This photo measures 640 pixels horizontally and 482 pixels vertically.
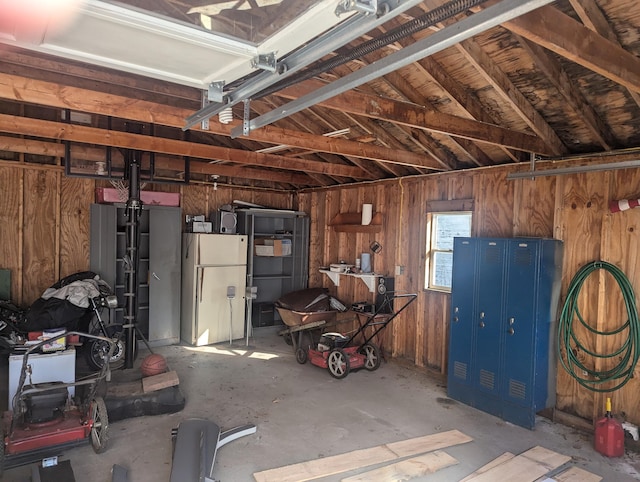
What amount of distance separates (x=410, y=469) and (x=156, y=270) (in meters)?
4.62

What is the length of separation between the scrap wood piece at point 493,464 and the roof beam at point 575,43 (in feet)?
9.45

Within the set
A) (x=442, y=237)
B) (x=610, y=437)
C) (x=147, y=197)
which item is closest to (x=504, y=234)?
(x=442, y=237)

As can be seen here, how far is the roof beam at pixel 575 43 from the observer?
209cm

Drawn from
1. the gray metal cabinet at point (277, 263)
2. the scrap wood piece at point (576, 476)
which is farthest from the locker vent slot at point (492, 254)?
the gray metal cabinet at point (277, 263)

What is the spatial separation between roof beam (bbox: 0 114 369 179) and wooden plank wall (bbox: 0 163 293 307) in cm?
196

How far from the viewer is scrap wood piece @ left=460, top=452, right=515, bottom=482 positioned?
324 centimetres

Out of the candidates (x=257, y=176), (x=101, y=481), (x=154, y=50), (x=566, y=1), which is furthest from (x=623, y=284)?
(x=257, y=176)

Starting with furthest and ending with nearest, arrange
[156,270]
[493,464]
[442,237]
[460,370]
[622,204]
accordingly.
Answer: [156,270]
[442,237]
[460,370]
[622,204]
[493,464]

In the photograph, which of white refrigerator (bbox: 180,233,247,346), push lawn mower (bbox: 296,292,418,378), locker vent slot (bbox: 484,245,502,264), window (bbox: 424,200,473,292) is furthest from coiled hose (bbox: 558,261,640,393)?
white refrigerator (bbox: 180,233,247,346)

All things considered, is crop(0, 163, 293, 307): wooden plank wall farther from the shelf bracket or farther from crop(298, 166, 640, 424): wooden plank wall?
crop(298, 166, 640, 424): wooden plank wall

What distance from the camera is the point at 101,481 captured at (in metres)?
3.04

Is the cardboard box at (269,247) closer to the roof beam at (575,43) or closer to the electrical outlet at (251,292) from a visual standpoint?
the electrical outlet at (251,292)

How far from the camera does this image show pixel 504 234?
479 cm

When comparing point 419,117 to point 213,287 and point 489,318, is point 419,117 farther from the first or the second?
point 213,287
